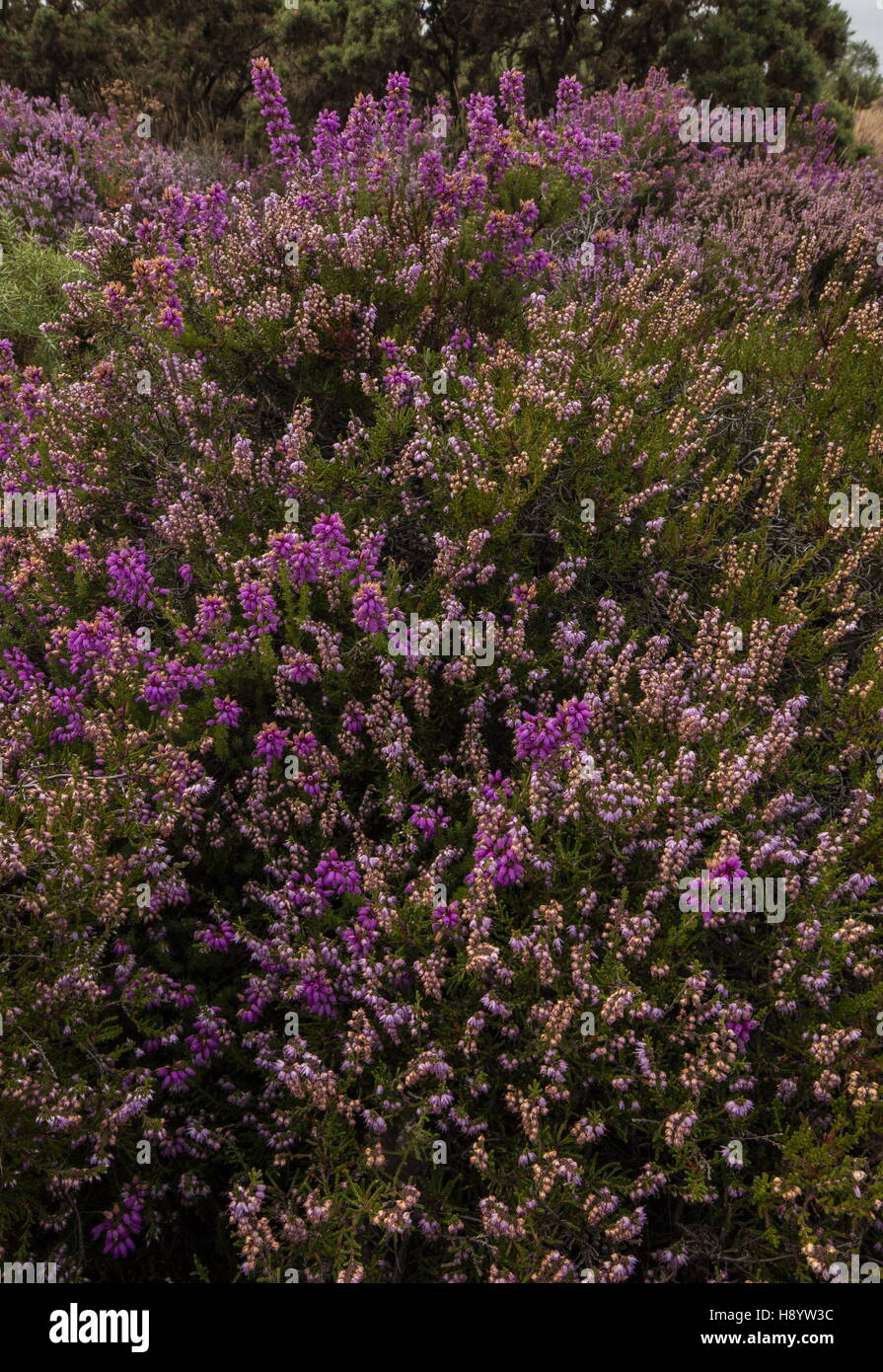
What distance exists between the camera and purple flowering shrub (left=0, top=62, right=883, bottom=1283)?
83.6 inches

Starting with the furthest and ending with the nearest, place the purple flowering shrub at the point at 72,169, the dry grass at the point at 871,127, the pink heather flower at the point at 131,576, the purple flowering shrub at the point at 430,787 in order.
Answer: the dry grass at the point at 871,127, the purple flowering shrub at the point at 72,169, the pink heather flower at the point at 131,576, the purple flowering shrub at the point at 430,787

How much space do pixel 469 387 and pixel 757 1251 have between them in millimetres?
3115

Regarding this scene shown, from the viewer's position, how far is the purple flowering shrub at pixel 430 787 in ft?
6.97

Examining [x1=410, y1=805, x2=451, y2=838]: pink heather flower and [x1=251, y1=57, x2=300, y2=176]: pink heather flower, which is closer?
[x1=410, y1=805, x2=451, y2=838]: pink heather flower

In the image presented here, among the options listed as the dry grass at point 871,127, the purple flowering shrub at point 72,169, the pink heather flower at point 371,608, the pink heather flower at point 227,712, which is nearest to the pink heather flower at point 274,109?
the purple flowering shrub at point 72,169

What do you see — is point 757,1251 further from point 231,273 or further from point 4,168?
point 4,168

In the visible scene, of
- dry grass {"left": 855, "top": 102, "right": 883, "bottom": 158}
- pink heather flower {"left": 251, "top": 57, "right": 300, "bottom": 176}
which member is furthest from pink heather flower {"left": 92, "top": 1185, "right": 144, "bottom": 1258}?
dry grass {"left": 855, "top": 102, "right": 883, "bottom": 158}

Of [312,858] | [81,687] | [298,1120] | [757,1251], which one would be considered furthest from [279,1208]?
[81,687]

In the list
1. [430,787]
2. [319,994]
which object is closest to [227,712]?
[430,787]

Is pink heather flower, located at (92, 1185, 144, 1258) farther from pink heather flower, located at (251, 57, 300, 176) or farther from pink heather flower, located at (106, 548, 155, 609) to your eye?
pink heather flower, located at (251, 57, 300, 176)

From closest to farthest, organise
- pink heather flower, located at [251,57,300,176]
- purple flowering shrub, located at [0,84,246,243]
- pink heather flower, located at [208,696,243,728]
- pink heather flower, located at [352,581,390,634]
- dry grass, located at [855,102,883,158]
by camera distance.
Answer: pink heather flower, located at [352,581,390,634] → pink heather flower, located at [208,696,243,728] → pink heather flower, located at [251,57,300,176] → purple flowering shrub, located at [0,84,246,243] → dry grass, located at [855,102,883,158]

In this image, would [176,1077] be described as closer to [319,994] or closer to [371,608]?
[319,994]

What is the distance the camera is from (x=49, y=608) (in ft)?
11.2

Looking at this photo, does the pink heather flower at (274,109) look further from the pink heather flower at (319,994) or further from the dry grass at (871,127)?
the dry grass at (871,127)
